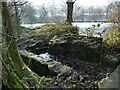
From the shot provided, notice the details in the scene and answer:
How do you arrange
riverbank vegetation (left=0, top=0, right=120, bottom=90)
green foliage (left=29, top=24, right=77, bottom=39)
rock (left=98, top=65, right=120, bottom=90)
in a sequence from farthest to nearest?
green foliage (left=29, top=24, right=77, bottom=39) < riverbank vegetation (left=0, top=0, right=120, bottom=90) < rock (left=98, top=65, right=120, bottom=90)

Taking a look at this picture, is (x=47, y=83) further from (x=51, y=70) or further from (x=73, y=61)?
(x=73, y=61)

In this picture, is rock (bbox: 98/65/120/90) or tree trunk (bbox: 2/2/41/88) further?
tree trunk (bbox: 2/2/41/88)

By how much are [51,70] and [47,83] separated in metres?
1.11

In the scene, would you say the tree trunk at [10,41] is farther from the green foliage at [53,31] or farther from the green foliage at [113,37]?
the green foliage at [53,31]

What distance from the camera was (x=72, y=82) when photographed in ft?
11.1

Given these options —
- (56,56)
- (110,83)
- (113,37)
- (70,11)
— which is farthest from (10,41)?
(70,11)

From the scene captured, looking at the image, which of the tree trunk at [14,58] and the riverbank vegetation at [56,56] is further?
the tree trunk at [14,58]

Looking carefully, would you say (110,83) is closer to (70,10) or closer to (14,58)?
(14,58)

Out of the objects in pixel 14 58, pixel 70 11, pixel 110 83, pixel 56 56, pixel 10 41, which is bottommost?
pixel 56 56

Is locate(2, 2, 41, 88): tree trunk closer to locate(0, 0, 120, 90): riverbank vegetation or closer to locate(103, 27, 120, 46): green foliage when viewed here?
locate(0, 0, 120, 90): riverbank vegetation

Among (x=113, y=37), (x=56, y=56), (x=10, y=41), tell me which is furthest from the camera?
(x=56, y=56)

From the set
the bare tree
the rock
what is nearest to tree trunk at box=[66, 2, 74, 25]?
the bare tree

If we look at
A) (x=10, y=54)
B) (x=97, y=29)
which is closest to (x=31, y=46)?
(x=97, y=29)

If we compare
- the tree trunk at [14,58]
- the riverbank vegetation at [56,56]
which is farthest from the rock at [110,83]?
the tree trunk at [14,58]
